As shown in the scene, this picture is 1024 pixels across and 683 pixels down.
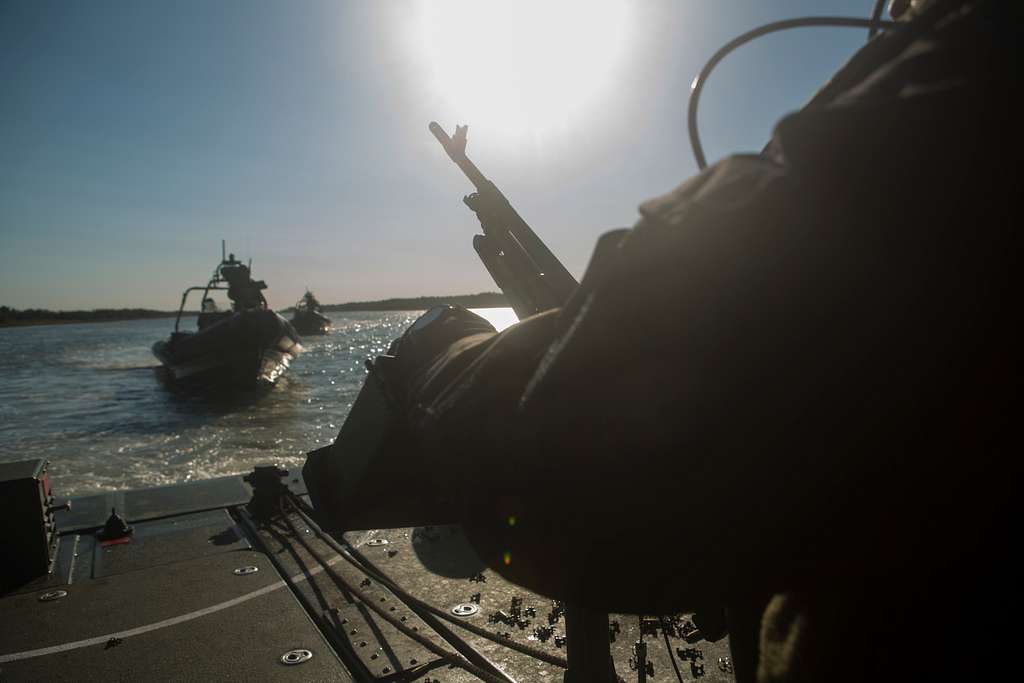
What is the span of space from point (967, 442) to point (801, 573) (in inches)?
10.6

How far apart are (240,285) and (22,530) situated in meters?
34.9

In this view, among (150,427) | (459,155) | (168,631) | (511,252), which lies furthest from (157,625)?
(150,427)

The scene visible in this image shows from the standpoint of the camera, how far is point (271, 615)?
3859 mm

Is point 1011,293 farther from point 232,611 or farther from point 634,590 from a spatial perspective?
point 232,611

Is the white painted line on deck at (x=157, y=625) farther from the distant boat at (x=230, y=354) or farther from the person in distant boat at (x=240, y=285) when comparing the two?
the person in distant boat at (x=240, y=285)

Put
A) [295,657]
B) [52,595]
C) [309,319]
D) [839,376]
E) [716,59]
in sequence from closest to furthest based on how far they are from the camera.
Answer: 1. [839,376]
2. [716,59]
3. [295,657]
4. [52,595]
5. [309,319]

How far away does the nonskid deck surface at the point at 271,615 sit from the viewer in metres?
3.24

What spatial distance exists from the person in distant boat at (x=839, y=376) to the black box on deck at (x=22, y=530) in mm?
5030

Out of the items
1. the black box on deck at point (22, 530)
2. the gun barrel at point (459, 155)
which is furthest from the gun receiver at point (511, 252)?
the black box on deck at point (22, 530)

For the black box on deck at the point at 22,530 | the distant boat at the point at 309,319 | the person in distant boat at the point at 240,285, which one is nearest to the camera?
the black box on deck at the point at 22,530

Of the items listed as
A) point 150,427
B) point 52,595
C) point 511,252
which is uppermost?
point 511,252

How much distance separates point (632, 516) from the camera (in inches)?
36.5

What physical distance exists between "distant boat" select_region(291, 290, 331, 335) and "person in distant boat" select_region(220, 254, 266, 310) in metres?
41.8

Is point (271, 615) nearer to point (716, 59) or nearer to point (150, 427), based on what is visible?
point (716, 59)
